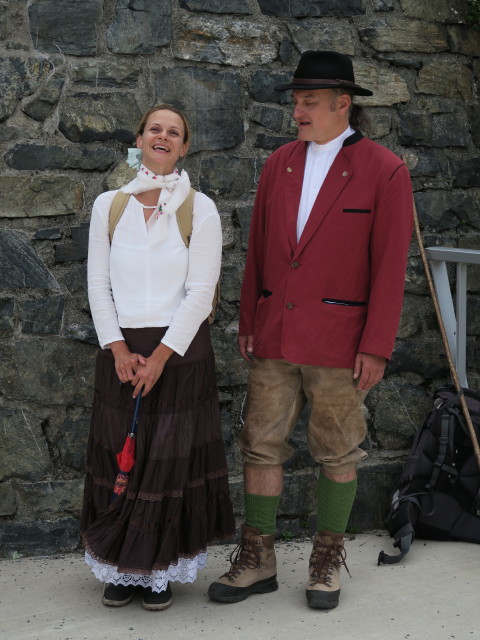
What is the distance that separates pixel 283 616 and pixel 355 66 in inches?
79.7

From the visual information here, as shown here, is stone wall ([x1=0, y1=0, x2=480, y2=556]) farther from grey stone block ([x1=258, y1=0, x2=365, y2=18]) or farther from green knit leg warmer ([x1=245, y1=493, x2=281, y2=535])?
green knit leg warmer ([x1=245, y1=493, x2=281, y2=535])

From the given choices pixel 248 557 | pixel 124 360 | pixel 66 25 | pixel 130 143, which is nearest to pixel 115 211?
pixel 124 360

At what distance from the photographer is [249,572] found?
10.2ft

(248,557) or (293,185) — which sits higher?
(293,185)

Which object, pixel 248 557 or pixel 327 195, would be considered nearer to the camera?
pixel 327 195

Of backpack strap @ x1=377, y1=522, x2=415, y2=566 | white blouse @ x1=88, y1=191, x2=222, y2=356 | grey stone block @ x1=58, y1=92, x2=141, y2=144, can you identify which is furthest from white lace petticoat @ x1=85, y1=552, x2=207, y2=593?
grey stone block @ x1=58, y1=92, x2=141, y2=144

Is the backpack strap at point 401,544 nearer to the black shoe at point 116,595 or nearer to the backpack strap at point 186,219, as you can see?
the black shoe at point 116,595

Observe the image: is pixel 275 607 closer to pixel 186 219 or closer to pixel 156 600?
pixel 156 600

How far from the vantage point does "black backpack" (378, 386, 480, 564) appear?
11.8 ft

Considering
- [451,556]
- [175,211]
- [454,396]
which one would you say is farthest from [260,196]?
[451,556]

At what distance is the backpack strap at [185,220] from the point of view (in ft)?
9.52

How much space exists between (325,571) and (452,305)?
1.24m

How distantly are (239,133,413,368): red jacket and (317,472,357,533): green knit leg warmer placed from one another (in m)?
0.42

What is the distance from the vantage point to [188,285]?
9.50 feet
